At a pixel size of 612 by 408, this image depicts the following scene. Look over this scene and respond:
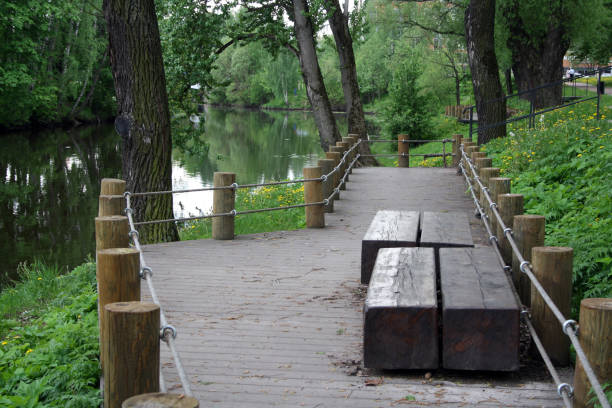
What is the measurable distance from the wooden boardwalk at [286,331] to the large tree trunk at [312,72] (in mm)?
10788

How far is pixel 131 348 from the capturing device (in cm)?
349

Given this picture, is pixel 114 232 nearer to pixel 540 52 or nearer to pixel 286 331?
pixel 286 331

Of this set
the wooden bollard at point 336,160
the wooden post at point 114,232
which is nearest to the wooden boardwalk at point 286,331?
the wooden post at point 114,232

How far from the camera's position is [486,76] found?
18.1 metres

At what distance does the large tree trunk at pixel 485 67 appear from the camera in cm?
1765

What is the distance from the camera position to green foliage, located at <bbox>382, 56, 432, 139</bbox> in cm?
3061

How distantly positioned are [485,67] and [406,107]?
42.5ft

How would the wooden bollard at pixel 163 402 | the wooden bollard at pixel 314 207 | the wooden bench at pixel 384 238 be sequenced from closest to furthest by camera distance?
the wooden bollard at pixel 163 402 → the wooden bench at pixel 384 238 → the wooden bollard at pixel 314 207

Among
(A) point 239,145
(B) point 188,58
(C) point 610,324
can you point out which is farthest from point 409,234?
(A) point 239,145

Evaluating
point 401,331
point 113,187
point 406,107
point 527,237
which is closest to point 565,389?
point 401,331

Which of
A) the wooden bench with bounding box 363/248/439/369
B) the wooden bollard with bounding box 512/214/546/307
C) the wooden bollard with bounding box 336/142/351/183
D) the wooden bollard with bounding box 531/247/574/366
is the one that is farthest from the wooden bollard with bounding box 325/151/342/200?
the wooden bench with bounding box 363/248/439/369

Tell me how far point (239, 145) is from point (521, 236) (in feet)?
122

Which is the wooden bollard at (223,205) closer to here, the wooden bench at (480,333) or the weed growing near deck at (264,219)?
the weed growing near deck at (264,219)

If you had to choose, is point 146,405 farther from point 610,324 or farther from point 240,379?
point 610,324
